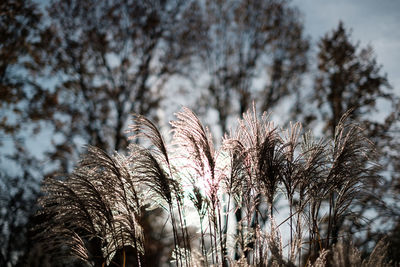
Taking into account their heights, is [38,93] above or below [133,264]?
above

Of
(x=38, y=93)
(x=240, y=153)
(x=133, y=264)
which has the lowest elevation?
(x=133, y=264)

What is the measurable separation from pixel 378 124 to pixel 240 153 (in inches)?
318

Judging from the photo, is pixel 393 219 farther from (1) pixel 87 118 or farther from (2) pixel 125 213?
(1) pixel 87 118

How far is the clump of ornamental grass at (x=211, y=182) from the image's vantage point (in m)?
3.19

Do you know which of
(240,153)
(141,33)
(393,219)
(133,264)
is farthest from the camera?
(141,33)

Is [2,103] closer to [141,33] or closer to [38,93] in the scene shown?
[38,93]

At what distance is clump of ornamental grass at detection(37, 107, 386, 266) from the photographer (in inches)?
126

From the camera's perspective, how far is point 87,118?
34.1ft

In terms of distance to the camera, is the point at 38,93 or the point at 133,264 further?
the point at 133,264

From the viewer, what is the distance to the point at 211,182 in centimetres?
323

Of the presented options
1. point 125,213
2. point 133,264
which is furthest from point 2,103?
point 125,213

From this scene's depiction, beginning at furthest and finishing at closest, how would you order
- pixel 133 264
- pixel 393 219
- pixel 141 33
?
pixel 141 33 → pixel 133 264 → pixel 393 219

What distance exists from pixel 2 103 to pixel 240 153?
736cm

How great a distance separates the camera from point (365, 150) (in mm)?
3420
